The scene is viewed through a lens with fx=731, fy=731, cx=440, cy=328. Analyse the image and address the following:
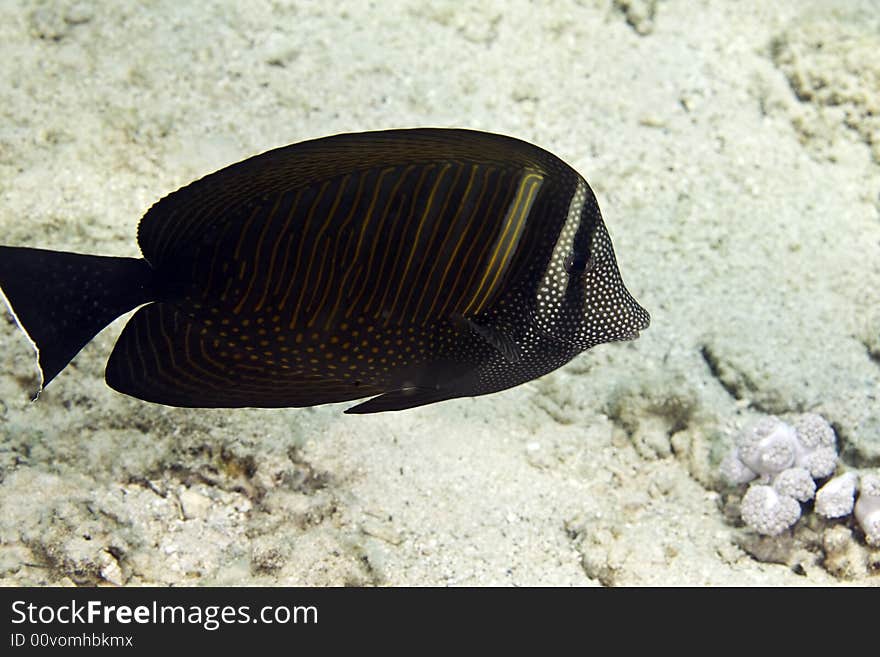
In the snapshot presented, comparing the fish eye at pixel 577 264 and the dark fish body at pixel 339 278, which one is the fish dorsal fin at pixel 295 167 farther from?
the fish eye at pixel 577 264

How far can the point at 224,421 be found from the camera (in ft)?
9.96

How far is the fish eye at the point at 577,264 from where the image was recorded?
1964 millimetres

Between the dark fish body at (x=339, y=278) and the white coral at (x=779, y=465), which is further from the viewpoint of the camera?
the white coral at (x=779, y=465)

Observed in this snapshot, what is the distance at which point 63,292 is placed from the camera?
1791 millimetres

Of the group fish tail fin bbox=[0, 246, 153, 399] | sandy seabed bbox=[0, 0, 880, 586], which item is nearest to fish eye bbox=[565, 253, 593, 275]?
fish tail fin bbox=[0, 246, 153, 399]

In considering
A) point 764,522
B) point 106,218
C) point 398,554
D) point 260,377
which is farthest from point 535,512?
point 106,218

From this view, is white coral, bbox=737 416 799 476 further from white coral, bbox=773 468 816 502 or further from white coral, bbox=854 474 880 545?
white coral, bbox=854 474 880 545

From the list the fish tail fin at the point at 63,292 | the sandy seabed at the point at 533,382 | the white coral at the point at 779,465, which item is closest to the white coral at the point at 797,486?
the white coral at the point at 779,465

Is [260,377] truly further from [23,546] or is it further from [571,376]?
[571,376]

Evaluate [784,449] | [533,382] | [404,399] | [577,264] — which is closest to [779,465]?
[784,449]

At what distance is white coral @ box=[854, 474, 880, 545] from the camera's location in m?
3.07

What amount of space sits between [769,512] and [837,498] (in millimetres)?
290

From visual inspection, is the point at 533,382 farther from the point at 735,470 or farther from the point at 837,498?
the point at 837,498
